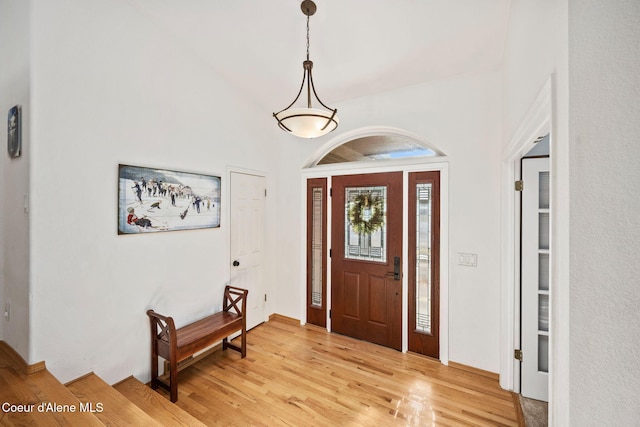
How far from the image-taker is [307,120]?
72.3 inches

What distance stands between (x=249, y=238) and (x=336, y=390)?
199 centimetres

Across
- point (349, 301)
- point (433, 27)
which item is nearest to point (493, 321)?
point (349, 301)

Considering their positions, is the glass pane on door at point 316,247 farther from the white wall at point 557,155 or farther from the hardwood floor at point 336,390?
the white wall at point 557,155

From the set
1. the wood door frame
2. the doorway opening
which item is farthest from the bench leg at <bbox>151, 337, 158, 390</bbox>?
the wood door frame

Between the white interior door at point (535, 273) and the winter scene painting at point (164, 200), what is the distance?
2968mm

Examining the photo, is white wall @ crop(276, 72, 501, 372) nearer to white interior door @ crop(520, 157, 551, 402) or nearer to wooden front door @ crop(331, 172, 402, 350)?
white interior door @ crop(520, 157, 551, 402)

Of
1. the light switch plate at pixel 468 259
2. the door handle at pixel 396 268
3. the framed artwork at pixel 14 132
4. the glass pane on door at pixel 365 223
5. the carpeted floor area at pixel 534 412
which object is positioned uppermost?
the framed artwork at pixel 14 132

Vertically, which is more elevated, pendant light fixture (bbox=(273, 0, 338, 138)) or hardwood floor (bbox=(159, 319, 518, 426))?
pendant light fixture (bbox=(273, 0, 338, 138))

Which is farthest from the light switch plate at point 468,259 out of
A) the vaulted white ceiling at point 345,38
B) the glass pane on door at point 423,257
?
the vaulted white ceiling at point 345,38

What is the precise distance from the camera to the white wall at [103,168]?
1863 millimetres

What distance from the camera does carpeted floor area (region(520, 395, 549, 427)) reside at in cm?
196

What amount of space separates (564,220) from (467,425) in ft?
6.24

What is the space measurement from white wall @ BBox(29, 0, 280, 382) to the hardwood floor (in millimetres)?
686
